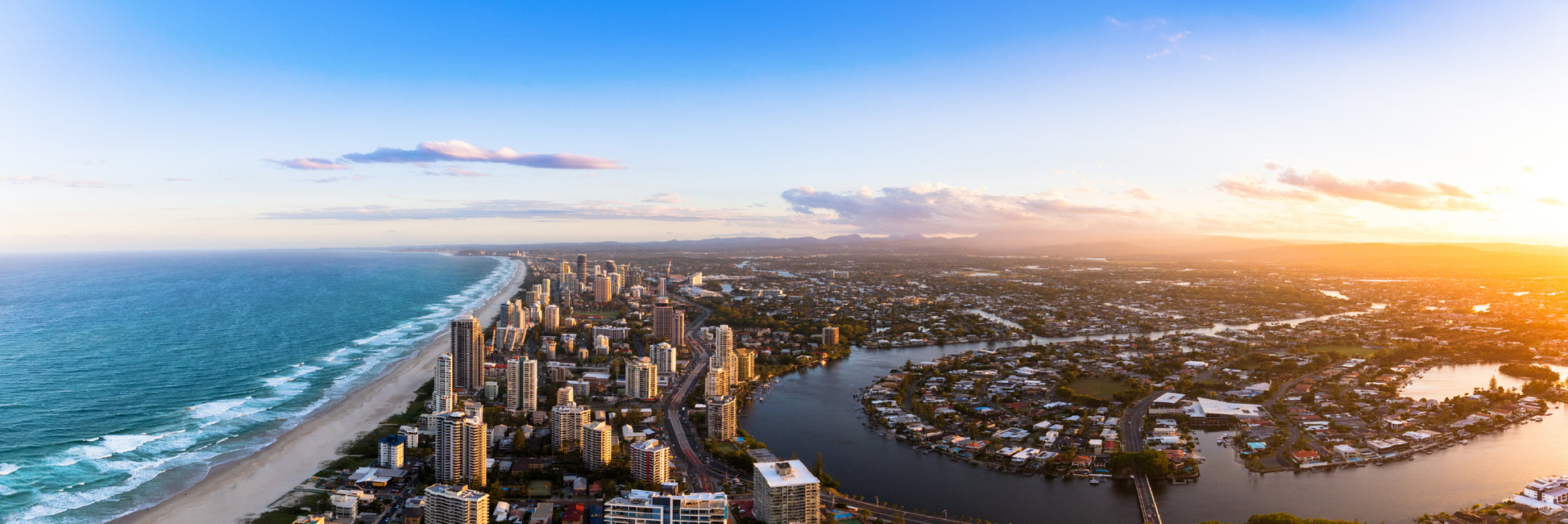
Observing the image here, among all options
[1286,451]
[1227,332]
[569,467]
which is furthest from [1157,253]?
[569,467]

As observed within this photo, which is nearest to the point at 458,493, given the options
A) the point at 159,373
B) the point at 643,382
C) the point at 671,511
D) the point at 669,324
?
the point at 671,511

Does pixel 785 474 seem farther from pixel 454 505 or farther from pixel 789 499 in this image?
pixel 454 505

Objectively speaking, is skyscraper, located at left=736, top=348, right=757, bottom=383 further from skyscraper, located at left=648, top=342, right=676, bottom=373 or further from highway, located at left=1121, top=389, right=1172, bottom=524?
highway, located at left=1121, top=389, right=1172, bottom=524

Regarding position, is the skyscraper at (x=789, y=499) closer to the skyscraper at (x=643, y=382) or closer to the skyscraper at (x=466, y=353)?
the skyscraper at (x=643, y=382)

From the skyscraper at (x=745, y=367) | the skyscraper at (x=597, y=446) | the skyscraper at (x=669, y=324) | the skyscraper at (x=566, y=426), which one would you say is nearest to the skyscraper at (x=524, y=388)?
the skyscraper at (x=566, y=426)

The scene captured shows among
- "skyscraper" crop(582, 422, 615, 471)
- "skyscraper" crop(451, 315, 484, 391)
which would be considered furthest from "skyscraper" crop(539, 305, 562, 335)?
"skyscraper" crop(582, 422, 615, 471)

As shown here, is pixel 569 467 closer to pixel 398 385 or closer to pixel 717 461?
pixel 717 461
